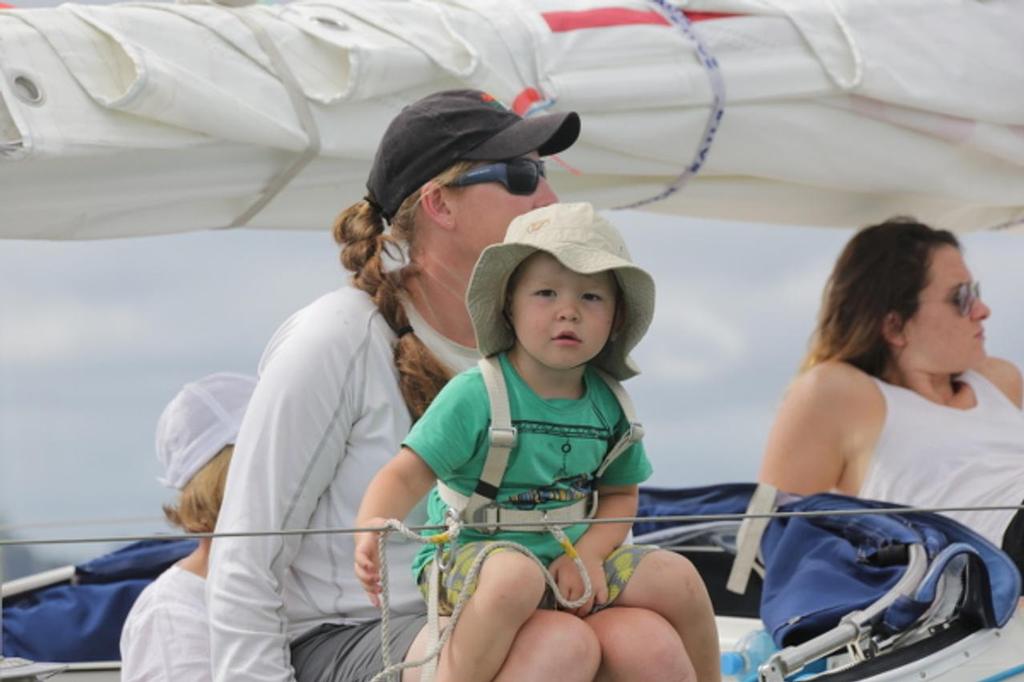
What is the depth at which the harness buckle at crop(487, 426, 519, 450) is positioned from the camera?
78.7 inches

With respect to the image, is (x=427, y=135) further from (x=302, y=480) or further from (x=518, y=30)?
(x=518, y=30)

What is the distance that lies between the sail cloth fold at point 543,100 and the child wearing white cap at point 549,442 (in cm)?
86

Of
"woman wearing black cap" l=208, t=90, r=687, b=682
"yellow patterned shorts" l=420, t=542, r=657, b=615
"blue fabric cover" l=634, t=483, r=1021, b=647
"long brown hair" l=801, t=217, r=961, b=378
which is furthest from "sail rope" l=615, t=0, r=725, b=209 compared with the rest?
"yellow patterned shorts" l=420, t=542, r=657, b=615

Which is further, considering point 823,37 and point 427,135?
point 823,37

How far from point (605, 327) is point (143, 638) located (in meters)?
0.99

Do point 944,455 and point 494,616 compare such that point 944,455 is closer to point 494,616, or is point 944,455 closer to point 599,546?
point 599,546

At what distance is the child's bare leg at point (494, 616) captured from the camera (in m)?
1.86

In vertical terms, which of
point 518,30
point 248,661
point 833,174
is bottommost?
point 248,661

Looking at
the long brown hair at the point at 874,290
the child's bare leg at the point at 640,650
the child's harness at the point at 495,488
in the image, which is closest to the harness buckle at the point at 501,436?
the child's harness at the point at 495,488

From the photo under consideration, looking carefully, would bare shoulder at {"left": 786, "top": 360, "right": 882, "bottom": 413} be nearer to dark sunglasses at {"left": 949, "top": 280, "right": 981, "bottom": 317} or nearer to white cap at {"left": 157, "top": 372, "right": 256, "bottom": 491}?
dark sunglasses at {"left": 949, "top": 280, "right": 981, "bottom": 317}

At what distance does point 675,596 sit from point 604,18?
1455 mm

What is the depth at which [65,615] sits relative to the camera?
346 centimetres

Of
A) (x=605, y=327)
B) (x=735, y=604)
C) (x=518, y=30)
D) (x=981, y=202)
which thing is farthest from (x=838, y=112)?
(x=605, y=327)

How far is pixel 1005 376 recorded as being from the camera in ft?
11.6
